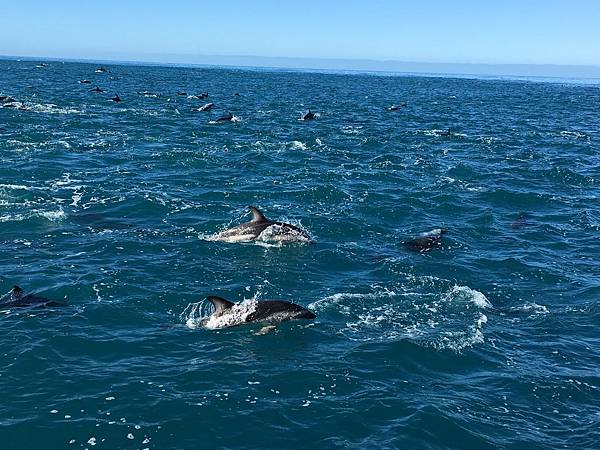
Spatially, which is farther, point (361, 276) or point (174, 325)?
point (361, 276)

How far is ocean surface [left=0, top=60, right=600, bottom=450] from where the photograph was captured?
13.9 metres

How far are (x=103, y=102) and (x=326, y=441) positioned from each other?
76655 mm

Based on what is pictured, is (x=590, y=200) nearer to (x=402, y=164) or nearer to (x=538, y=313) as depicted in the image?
(x=402, y=164)

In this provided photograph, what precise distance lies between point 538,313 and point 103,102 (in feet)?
240

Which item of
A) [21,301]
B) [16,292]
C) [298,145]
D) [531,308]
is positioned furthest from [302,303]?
[298,145]

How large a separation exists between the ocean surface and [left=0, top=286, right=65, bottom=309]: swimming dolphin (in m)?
0.43

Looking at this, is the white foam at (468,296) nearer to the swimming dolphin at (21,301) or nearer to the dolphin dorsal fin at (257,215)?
the dolphin dorsal fin at (257,215)

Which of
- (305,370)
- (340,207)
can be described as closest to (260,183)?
(340,207)

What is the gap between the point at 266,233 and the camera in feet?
86.9

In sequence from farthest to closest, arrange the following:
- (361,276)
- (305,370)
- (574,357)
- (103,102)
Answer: (103,102) → (361,276) → (574,357) → (305,370)

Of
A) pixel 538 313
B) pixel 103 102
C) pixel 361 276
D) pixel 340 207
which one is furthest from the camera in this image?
pixel 103 102

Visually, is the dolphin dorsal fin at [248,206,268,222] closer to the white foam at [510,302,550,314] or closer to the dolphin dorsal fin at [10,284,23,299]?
the dolphin dorsal fin at [10,284,23,299]

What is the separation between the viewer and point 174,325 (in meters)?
18.6

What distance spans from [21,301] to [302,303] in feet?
29.8
